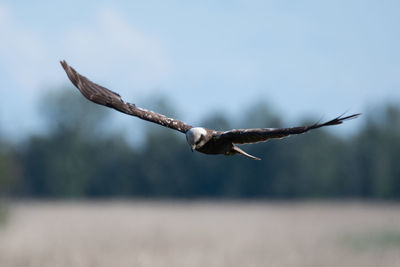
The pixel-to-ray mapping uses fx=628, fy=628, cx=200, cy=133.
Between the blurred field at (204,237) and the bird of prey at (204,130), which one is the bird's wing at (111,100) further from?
the blurred field at (204,237)

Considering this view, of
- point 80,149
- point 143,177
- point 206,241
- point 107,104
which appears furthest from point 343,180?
point 107,104

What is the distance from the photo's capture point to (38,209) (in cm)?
2919

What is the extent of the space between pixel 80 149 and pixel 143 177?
5.15 metres

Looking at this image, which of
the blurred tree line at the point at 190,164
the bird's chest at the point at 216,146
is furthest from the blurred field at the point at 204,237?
the blurred tree line at the point at 190,164

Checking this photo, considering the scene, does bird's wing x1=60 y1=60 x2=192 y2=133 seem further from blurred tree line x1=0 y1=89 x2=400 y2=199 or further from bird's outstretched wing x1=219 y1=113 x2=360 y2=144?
blurred tree line x1=0 y1=89 x2=400 y2=199

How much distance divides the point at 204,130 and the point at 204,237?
1265cm

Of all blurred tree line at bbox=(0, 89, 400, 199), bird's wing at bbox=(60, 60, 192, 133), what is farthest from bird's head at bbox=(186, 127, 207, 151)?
blurred tree line at bbox=(0, 89, 400, 199)

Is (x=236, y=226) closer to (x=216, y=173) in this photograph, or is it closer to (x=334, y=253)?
(x=334, y=253)

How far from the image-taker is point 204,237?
18.6 metres

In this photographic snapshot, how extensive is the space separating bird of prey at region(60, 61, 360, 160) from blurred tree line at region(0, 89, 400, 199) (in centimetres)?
3657

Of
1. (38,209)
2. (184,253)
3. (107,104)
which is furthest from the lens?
(38,209)

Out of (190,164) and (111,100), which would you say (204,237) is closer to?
(111,100)

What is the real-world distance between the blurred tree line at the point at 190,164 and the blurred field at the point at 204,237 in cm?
1637

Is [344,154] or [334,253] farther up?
[344,154]
